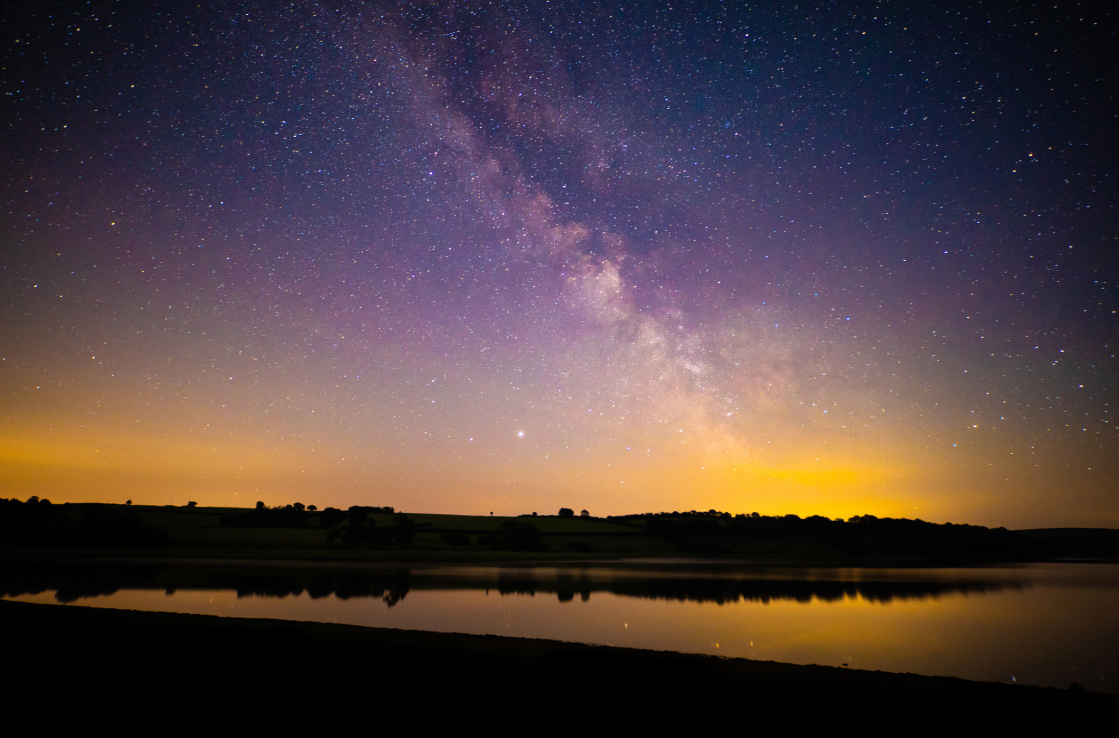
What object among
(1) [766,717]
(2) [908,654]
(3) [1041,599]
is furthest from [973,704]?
(3) [1041,599]

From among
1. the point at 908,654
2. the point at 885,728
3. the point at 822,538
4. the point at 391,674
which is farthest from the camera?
the point at 822,538

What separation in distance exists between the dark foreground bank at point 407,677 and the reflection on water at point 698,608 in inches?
260

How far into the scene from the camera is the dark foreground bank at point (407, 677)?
860cm

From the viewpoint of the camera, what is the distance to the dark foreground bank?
28.2 feet

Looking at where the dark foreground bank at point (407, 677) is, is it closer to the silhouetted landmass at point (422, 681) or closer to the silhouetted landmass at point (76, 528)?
the silhouetted landmass at point (422, 681)

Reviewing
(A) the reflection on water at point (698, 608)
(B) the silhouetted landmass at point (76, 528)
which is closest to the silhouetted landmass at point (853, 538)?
(A) the reflection on water at point (698, 608)

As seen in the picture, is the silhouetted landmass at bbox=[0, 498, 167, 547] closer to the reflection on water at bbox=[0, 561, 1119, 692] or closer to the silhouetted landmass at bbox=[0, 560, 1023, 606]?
the silhouetted landmass at bbox=[0, 560, 1023, 606]

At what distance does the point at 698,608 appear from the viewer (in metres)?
30.7

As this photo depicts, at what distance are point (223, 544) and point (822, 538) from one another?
305 feet

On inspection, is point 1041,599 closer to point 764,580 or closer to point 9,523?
point 764,580

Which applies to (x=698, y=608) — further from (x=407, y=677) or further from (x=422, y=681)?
(x=422, y=681)

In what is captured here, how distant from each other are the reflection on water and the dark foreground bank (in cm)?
661

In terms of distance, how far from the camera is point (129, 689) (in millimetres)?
8906

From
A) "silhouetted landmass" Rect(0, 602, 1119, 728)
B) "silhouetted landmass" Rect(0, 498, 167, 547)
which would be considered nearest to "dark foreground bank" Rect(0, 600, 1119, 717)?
"silhouetted landmass" Rect(0, 602, 1119, 728)
